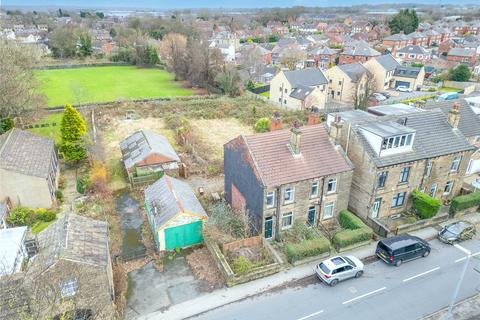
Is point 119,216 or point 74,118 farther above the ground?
point 74,118

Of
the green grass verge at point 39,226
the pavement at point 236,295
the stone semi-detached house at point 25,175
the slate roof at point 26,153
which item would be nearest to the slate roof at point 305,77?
the slate roof at point 26,153

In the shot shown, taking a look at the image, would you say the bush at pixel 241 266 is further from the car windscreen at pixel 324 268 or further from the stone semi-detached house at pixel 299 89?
the stone semi-detached house at pixel 299 89

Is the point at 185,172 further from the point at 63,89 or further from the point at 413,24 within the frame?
the point at 413,24

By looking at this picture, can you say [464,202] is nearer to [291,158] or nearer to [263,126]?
[291,158]

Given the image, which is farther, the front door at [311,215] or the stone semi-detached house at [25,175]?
the stone semi-detached house at [25,175]

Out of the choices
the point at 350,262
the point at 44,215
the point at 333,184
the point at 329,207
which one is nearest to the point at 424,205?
the point at 329,207

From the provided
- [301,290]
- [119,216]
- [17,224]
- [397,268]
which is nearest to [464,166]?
[397,268]

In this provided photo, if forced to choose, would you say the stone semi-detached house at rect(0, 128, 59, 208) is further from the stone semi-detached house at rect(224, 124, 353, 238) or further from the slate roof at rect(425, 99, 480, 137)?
the slate roof at rect(425, 99, 480, 137)
